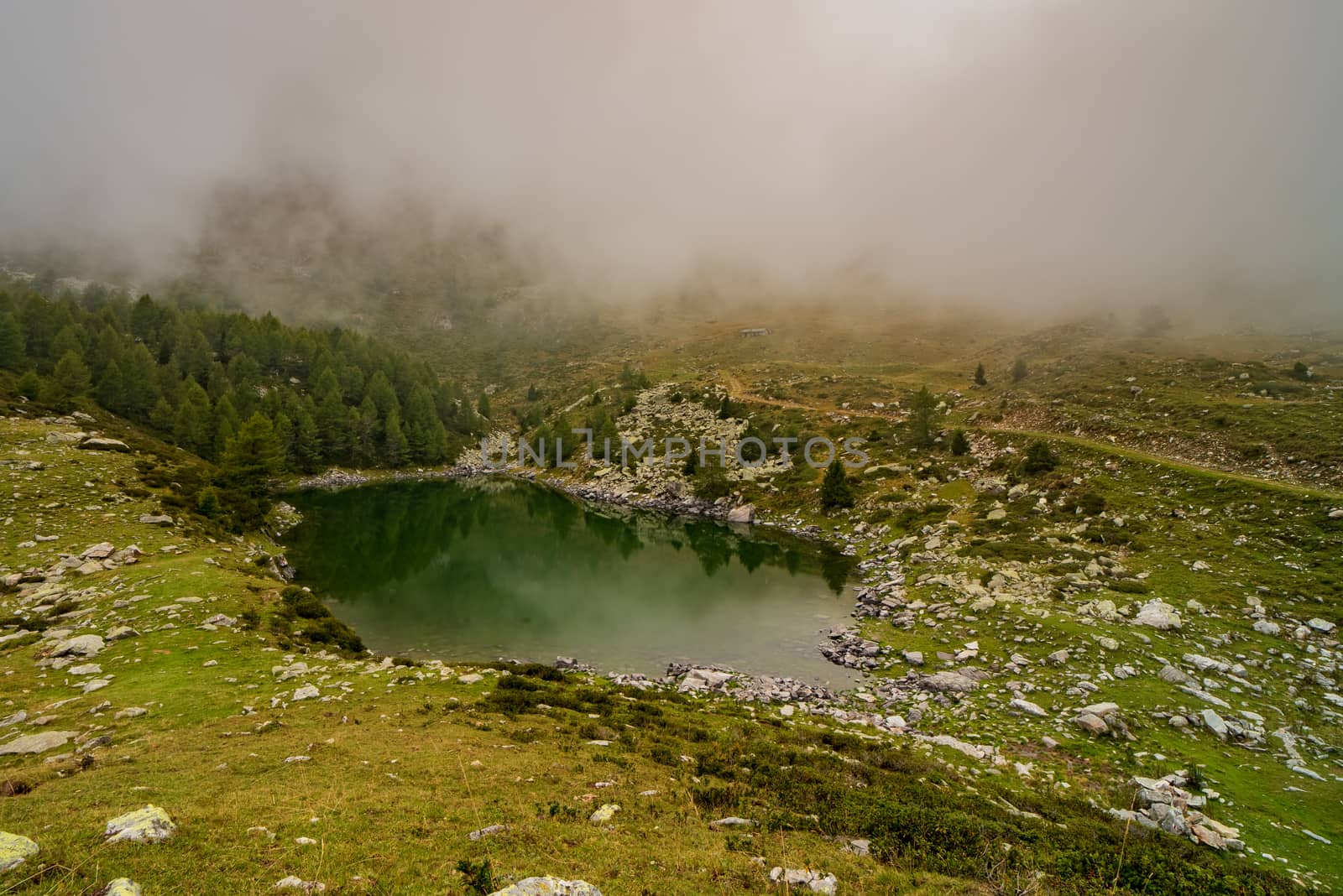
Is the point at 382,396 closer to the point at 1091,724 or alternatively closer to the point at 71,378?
the point at 71,378

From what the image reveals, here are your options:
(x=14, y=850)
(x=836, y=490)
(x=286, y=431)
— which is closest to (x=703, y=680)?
(x=14, y=850)

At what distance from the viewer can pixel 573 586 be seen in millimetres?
46719

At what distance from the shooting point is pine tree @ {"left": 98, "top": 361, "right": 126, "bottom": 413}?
72938mm

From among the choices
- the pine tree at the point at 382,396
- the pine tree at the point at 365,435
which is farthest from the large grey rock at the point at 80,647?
the pine tree at the point at 382,396

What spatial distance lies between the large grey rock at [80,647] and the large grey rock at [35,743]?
25.7 ft

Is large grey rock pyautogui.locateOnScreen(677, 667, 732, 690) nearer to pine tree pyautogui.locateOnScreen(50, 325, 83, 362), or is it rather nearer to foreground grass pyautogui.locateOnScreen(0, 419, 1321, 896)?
foreground grass pyautogui.locateOnScreen(0, 419, 1321, 896)

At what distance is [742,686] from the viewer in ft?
86.5

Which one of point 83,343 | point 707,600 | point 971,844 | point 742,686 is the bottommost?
point 707,600

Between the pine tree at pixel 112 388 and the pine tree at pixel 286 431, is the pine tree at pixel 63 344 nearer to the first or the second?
the pine tree at pixel 112 388

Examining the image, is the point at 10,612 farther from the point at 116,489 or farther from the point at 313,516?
the point at 313,516

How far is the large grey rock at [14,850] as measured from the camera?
657 centimetres

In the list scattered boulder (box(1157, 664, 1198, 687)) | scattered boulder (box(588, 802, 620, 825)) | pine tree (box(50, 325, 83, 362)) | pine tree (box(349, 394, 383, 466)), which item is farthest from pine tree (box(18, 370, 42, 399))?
scattered boulder (box(1157, 664, 1198, 687))

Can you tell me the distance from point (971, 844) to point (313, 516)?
7397cm

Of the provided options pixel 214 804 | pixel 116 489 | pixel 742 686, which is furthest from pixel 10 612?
pixel 742 686
